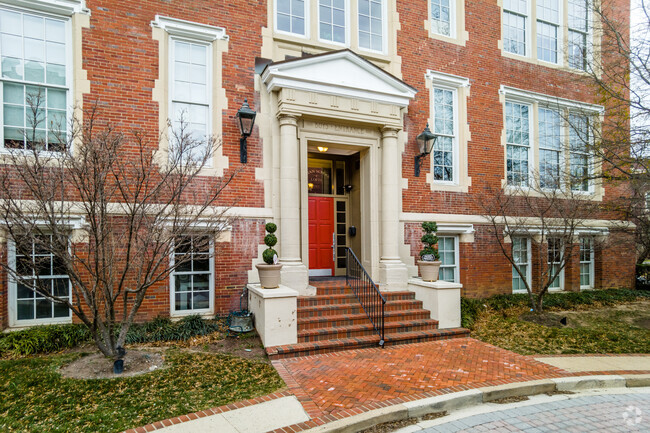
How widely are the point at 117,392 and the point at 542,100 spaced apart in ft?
43.5

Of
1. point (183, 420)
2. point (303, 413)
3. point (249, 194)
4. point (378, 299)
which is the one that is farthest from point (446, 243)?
point (183, 420)

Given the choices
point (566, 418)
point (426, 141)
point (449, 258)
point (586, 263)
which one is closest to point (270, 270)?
Answer: point (566, 418)

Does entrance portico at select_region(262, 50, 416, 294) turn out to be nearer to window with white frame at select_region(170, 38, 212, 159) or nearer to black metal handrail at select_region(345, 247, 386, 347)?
black metal handrail at select_region(345, 247, 386, 347)

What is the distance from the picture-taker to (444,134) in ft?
34.5

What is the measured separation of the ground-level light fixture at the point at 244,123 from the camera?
7.93 m

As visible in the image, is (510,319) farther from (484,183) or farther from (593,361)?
(484,183)

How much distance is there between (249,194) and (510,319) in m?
6.89

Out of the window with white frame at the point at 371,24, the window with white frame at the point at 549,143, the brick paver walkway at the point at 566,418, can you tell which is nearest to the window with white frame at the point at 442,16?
the window with white frame at the point at 371,24

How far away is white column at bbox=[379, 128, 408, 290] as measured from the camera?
8797 millimetres

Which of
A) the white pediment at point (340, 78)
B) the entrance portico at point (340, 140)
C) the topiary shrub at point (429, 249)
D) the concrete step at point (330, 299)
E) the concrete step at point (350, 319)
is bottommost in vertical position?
the concrete step at point (350, 319)

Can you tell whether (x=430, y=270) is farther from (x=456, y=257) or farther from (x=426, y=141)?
(x=426, y=141)

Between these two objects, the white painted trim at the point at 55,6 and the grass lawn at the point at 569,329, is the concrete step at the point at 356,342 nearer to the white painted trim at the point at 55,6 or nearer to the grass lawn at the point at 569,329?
the grass lawn at the point at 569,329

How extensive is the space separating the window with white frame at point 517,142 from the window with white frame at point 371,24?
4.65 m

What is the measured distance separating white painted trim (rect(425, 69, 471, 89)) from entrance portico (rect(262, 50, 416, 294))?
1455 mm
